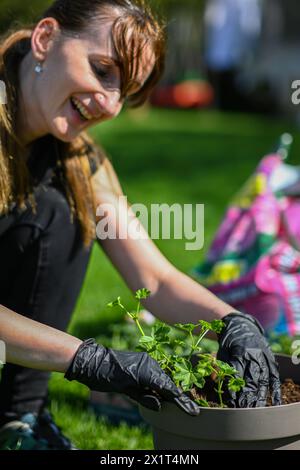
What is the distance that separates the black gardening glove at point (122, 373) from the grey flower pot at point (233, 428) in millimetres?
44

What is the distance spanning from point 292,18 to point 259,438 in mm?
17710

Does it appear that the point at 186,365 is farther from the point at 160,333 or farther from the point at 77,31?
the point at 77,31

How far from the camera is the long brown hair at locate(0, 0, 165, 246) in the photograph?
6.63 ft

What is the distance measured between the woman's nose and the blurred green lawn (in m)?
0.99

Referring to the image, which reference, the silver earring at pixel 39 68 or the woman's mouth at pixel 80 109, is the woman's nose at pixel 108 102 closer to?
the woman's mouth at pixel 80 109

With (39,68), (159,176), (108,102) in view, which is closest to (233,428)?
(108,102)

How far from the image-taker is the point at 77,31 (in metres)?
2.02

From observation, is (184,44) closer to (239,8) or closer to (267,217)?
(239,8)

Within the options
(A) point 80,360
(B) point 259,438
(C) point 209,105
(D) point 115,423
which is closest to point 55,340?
(A) point 80,360

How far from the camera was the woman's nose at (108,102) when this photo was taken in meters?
2.03

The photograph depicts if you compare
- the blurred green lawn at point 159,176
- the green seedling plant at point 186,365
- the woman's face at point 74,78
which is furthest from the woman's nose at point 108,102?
the blurred green lawn at point 159,176

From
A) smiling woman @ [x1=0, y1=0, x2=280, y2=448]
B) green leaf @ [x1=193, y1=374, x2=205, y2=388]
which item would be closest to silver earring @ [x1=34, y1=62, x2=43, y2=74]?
smiling woman @ [x1=0, y1=0, x2=280, y2=448]

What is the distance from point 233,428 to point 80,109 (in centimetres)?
92
